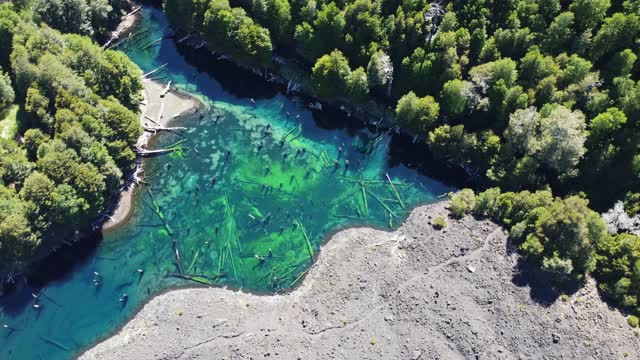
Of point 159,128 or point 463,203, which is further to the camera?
point 159,128

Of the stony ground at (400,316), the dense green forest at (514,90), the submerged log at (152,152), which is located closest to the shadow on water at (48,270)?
the stony ground at (400,316)

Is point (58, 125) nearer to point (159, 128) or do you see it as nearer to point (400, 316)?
point (159, 128)

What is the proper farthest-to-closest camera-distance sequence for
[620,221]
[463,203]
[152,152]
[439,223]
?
[152,152], [463,203], [439,223], [620,221]

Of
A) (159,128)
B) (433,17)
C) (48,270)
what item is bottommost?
(48,270)

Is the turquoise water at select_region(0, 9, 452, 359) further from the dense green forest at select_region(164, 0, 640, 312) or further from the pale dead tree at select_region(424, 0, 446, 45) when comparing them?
the pale dead tree at select_region(424, 0, 446, 45)

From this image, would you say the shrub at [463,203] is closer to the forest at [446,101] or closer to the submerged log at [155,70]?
the forest at [446,101]

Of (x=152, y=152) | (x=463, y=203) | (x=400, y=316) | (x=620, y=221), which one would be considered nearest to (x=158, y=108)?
(x=152, y=152)

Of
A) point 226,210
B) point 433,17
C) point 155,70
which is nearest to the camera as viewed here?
point 226,210
